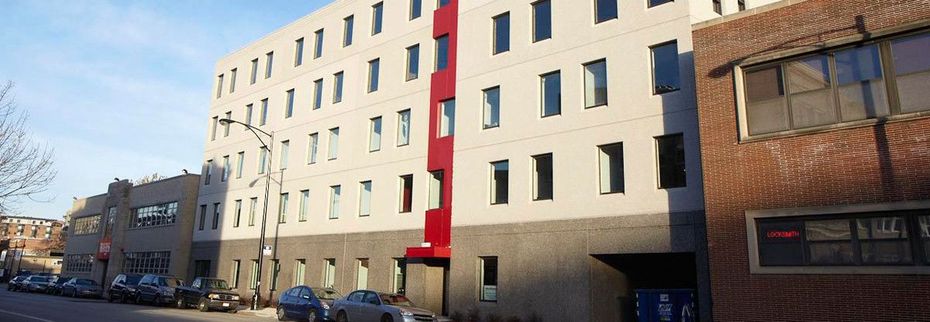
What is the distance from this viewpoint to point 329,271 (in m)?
31.2

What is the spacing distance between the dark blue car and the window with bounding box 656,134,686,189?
1148 cm

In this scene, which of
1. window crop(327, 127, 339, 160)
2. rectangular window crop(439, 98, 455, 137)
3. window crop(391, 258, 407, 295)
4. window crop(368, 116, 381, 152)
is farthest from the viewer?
window crop(327, 127, 339, 160)

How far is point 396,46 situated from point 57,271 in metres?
90.9

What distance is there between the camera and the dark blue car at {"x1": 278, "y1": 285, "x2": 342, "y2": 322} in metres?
21.8

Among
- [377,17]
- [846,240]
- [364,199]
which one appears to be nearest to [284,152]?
[364,199]

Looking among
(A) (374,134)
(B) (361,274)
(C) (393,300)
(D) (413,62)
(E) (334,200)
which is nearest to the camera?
(C) (393,300)

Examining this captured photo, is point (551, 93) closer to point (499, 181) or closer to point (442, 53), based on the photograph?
point (499, 181)

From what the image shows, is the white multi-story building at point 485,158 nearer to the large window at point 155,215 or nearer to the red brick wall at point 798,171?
the red brick wall at point 798,171

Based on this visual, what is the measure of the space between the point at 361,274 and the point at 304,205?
6.94m

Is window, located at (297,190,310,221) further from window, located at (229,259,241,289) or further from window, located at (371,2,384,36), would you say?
window, located at (371,2,384,36)

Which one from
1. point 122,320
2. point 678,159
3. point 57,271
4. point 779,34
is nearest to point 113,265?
point 122,320

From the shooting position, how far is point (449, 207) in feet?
84.2

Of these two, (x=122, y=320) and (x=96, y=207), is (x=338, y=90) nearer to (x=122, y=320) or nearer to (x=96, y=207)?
(x=122, y=320)

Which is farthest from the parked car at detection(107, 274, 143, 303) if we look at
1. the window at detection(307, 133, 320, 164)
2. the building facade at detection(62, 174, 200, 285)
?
the window at detection(307, 133, 320, 164)
